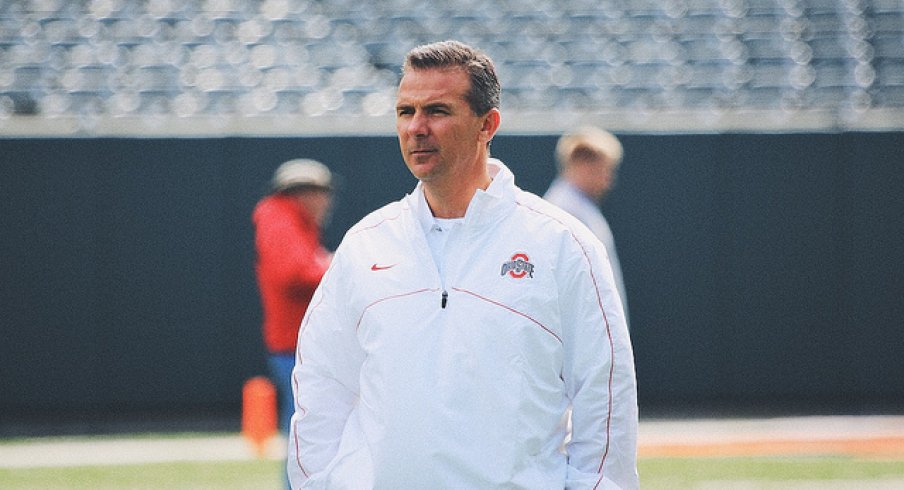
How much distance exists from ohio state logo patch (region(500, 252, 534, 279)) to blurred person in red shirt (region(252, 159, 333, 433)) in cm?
352

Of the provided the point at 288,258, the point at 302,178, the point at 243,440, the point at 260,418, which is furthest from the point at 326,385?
the point at 243,440

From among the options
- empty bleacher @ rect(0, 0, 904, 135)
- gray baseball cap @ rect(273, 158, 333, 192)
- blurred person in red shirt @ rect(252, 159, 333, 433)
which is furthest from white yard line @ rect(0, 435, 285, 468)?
empty bleacher @ rect(0, 0, 904, 135)

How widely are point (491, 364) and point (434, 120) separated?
60cm

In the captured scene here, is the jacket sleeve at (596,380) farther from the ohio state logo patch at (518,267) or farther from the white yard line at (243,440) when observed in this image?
the white yard line at (243,440)

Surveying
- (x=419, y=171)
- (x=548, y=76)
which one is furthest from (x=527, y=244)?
(x=548, y=76)

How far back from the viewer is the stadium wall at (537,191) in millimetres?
11125

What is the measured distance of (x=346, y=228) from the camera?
11.3m

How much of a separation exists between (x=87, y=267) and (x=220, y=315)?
1.24 metres

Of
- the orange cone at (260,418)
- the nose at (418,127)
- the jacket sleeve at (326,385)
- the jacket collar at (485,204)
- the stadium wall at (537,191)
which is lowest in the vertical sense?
the orange cone at (260,418)

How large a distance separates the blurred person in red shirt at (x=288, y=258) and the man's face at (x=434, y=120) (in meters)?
3.43

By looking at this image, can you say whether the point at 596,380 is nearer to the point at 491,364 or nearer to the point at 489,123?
the point at 491,364

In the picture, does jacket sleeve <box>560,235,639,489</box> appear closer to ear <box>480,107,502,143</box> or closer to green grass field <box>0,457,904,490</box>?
ear <box>480,107,502,143</box>

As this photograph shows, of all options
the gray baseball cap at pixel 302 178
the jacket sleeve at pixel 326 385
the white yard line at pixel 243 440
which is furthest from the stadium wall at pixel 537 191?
the jacket sleeve at pixel 326 385

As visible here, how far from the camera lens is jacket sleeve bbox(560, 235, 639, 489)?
9.23 ft
